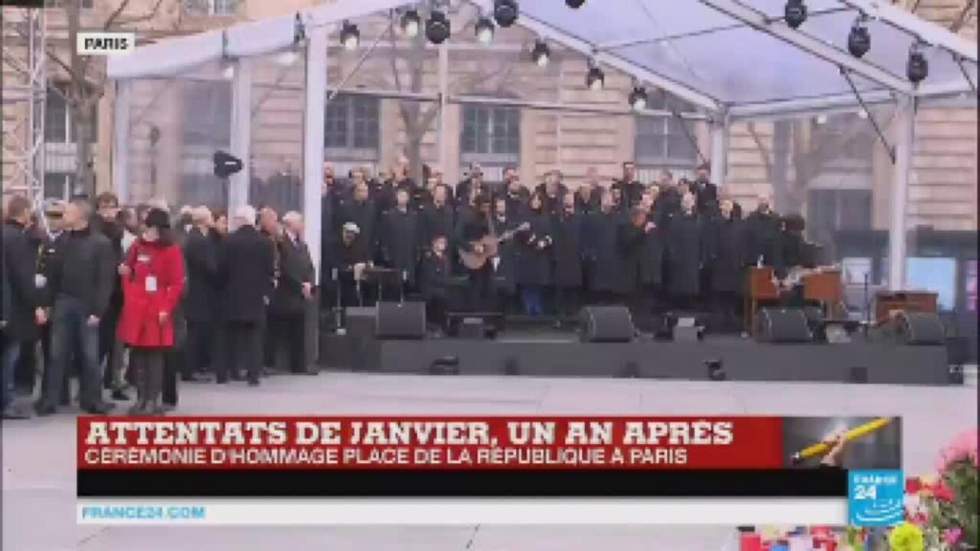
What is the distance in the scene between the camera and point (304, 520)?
4582mm

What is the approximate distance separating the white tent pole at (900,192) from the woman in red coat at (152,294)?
5.56 ft

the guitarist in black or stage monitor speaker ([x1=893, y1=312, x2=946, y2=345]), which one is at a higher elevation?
the guitarist in black

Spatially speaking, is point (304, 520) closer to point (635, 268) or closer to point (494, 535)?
point (494, 535)

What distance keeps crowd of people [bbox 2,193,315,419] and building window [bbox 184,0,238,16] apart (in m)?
0.50

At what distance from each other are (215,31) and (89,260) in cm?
122

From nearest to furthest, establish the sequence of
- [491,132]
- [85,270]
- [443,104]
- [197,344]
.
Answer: [491,132] → [443,104] → [197,344] → [85,270]

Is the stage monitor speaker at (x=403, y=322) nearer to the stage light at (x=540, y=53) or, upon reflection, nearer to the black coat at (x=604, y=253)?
the black coat at (x=604, y=253)

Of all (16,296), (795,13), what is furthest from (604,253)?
(16,296)

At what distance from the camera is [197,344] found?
5820mm

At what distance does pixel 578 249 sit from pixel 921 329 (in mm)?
932

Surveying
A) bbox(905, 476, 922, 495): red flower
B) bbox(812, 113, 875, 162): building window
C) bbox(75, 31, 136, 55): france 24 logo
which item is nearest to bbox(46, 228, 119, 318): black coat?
bbox(75, 31, 136, 55): france 24 logo

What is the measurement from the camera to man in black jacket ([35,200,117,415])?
5.48 metres

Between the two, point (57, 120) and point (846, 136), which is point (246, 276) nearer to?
point (57, 120)

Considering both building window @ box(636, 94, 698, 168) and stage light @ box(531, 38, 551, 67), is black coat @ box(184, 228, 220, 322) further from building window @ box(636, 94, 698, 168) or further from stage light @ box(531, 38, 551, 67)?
building window @ box(636, 94, 698, 168)
